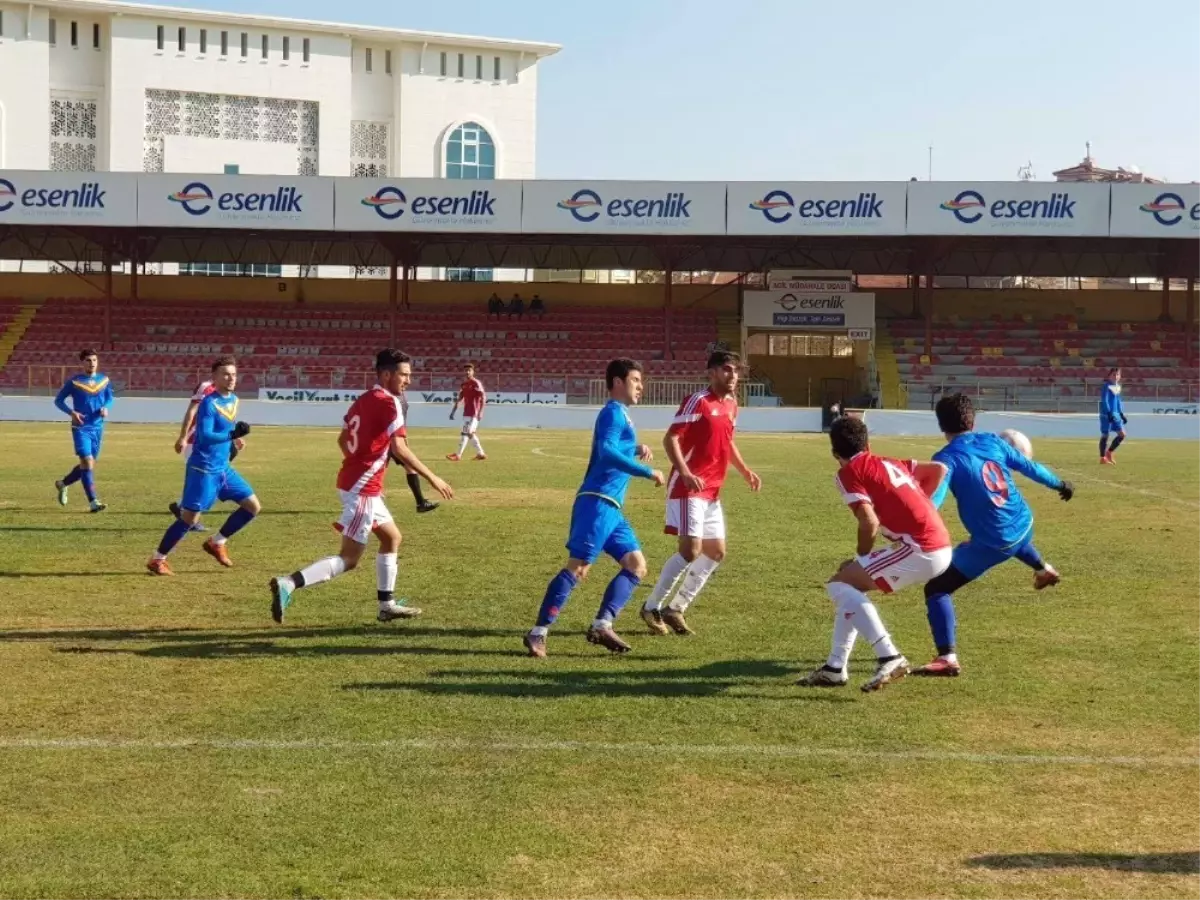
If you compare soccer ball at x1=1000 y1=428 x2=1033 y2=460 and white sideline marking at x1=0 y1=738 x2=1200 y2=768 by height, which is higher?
soccer ball at x1=1000 y1=428 x2=1033 y2=460

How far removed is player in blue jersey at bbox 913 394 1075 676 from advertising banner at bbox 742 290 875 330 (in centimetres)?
4536

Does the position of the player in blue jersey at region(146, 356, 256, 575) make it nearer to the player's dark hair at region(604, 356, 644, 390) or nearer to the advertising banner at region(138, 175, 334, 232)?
the player's dark hair at region(604, 356, 644, 390)

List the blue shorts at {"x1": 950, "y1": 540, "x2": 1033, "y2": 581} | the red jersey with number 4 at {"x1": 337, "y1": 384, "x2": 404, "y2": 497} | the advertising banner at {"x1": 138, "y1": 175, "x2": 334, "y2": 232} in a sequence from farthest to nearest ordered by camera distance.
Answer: the advertising banner at {"x1": 138, "y1": 175, "x2": 334, "y2": 232}
the red jersey with number 4 at {"x1": 337, "y1": 384, "x2": 404, "y2": 497}
the blue shorts at {"x1": 950, "y1": 540, "x2": 1033, "y2": 581}

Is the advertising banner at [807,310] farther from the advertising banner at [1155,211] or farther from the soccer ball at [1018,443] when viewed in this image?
the soccer ball at [1018,443]

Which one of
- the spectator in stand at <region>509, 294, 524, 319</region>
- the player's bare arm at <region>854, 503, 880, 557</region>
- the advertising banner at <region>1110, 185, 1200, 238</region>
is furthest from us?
the spectator in stand at <region>509, 294, 524, 319</region>

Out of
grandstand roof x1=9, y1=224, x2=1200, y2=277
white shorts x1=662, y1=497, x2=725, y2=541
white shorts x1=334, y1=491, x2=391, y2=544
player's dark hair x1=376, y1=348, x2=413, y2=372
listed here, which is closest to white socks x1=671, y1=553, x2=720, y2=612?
white shorts x1=662, y1=497, x2=725, y2=541

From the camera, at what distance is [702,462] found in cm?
988

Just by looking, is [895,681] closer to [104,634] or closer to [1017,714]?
[1017,714]

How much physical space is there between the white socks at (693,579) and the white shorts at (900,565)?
1955 mm

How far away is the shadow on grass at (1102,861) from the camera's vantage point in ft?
17.2

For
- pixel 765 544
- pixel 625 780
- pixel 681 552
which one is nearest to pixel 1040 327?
pixel 765 544

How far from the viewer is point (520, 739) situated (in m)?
6.98

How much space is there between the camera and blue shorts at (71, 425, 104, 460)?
17719 millimetres

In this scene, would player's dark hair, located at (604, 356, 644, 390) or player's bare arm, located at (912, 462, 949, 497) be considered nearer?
player's bare arm, located at (912, 462, 949, 497)
